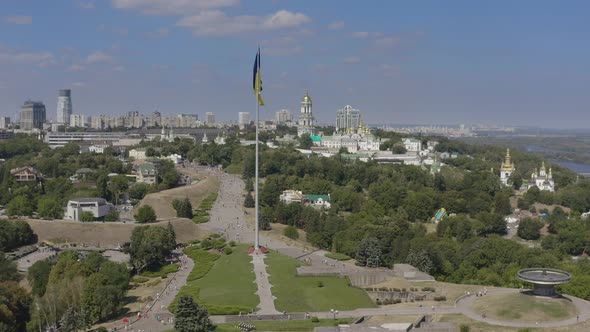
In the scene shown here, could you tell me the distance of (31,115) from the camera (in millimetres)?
178125

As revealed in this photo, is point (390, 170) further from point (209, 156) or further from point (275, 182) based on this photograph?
point (209, 156)

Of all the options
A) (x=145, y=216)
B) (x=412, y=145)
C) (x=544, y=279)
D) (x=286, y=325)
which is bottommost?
(x=286, y=325)

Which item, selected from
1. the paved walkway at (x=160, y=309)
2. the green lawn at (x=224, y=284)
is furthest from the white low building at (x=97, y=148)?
the paved walkway at (x=160, y=309)

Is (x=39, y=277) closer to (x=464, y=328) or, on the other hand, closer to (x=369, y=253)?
(x=369, y=253)

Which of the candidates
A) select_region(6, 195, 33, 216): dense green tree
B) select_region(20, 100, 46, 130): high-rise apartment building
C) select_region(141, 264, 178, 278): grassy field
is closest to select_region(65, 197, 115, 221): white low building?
select_region(6, 195, 33, 216): dense green tree

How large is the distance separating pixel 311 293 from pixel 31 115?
165m

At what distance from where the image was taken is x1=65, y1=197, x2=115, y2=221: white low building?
50.4 meters

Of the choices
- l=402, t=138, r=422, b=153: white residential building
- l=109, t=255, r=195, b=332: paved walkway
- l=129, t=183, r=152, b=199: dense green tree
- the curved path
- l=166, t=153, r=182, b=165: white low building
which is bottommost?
l=109, t=255, r=195, b=332: paved walkway

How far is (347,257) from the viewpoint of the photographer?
133 ft

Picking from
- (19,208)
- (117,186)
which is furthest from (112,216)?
(117,186)

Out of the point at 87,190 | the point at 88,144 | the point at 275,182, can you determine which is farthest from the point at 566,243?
the point at 88,144

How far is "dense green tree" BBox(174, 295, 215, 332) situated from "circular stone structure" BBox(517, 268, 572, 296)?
46.1ft

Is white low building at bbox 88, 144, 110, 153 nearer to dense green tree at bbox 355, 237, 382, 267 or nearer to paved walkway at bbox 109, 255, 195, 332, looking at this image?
paved walkway at bbox 109, 255, 195, 332

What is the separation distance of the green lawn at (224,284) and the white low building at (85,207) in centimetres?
1310
